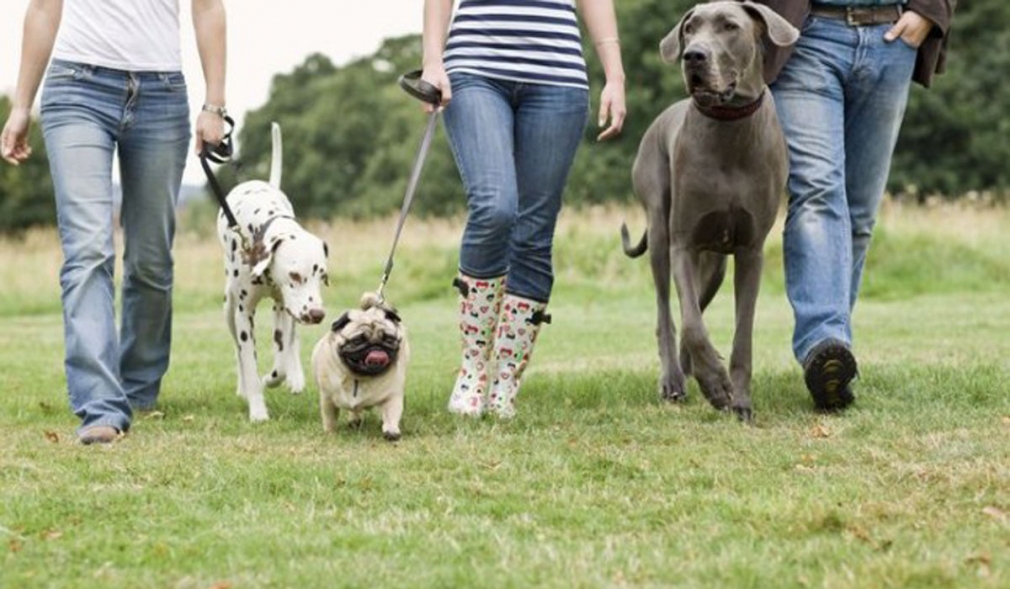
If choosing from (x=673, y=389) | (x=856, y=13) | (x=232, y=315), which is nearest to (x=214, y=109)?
(x=232, y=315)

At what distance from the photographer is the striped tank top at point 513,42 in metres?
5.95

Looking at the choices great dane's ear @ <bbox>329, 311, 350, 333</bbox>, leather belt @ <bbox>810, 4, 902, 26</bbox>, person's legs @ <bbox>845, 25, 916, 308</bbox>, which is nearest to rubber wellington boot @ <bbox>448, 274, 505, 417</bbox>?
great dane's ear @ <bbox>329, 311, 350, 333</bbox>

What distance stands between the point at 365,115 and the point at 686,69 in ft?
191

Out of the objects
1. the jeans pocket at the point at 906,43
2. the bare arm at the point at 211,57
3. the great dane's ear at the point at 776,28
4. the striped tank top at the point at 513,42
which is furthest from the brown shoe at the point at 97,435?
the jeans pocket at the point at 906,43

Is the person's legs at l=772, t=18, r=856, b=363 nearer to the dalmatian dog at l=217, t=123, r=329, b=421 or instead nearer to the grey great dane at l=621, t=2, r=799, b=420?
the grey great dane at l=621, t=2, r=799, b=420

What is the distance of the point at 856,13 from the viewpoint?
6207 millimetres

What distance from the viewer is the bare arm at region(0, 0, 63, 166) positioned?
5762mm

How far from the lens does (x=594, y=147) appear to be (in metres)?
42.6

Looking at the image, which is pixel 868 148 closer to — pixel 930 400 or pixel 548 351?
pixel 930 400

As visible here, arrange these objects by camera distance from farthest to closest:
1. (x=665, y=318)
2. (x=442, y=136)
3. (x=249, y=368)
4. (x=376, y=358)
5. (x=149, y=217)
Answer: (x=442, y=136) < (x=665, y=318) < (x=249, y=368) < (x=149, y=217) < (x=376, y=358)

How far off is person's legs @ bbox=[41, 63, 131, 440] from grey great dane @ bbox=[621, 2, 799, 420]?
2.23 metres

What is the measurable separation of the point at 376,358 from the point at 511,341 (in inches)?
39.6

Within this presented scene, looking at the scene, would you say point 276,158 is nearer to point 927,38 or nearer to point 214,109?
point 214,109

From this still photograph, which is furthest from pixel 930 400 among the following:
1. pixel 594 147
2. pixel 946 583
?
pixel 594 147
